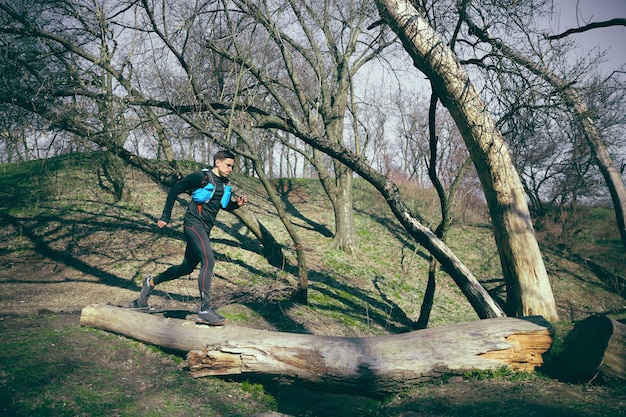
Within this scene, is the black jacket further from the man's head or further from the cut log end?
the cut log end

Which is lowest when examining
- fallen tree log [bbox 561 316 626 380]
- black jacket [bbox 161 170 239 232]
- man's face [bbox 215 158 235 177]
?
fallen tree log [bbox 561 316 626 380]

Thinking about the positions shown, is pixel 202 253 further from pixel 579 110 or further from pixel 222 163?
pixel 579 110

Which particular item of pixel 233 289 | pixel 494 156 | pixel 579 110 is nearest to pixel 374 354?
pixel 494 156

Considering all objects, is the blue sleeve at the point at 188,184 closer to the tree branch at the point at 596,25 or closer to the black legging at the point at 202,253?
the black legging at the point at 202,253

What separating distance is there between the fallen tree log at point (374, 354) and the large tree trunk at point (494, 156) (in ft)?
4.32

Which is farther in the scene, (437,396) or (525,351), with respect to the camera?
(525,351)

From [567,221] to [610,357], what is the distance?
48.4 ft

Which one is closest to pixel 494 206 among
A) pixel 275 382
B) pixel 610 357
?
pixel 610 357

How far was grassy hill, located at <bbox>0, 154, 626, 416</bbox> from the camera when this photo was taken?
4367 millimetres

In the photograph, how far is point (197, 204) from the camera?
17.9 ft

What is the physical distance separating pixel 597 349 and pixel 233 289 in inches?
266

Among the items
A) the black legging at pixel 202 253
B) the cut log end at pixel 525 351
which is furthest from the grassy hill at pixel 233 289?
the black legging at pixel 202 253

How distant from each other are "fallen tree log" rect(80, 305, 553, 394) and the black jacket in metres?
1.41

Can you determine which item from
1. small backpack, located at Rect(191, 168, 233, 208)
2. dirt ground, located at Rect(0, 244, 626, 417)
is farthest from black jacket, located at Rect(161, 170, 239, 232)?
dirt ground, located at Rect(0, 244, 626, 417)
